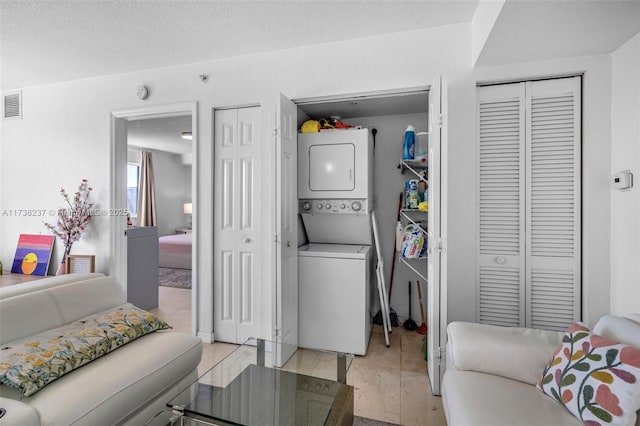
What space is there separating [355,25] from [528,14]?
1.14 meters

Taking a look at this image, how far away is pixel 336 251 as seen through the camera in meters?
2.76

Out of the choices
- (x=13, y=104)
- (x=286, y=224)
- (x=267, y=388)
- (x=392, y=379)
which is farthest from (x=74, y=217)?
(x=392, y=379)

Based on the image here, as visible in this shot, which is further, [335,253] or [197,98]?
[197,98]

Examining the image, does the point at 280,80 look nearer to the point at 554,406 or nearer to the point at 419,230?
the point at 419,230

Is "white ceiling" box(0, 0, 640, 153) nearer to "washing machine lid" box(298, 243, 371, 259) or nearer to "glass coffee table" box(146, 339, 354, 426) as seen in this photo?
"washing machine lid" box(298, 243, 371, 259)

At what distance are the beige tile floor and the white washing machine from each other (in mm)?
218

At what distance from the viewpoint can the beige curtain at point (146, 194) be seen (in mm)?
6723

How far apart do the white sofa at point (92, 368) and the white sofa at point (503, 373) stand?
4.56ft

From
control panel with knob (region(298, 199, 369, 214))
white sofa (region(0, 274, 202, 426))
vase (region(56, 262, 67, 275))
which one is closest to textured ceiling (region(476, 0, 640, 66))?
control panel with knob (region(298, 199, 369, 214))

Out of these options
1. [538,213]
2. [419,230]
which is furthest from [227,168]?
[538,213]

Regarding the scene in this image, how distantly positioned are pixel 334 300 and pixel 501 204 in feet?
4.93

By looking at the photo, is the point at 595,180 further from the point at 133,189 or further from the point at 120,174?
the point at 133,189

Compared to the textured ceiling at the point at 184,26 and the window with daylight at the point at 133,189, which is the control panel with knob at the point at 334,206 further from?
the window with daylight at the point at 133,189

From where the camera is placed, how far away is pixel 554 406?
1.26 metres
